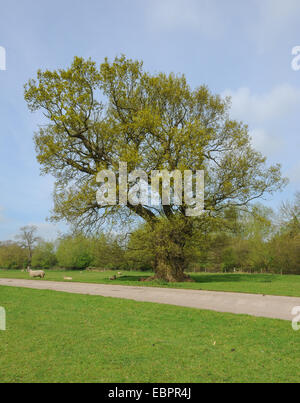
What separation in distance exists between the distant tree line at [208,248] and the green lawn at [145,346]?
1065 cm

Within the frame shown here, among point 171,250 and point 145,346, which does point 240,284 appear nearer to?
point 171,250

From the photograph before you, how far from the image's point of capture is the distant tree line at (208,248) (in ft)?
70.5

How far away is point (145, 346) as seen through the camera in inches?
254

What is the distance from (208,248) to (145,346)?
18381 millimetres

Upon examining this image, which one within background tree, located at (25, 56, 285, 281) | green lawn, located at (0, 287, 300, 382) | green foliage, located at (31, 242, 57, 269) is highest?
background tree, located at (25, 56, 285, 281)

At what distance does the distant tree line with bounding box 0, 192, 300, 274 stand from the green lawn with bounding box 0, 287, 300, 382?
10651 mm

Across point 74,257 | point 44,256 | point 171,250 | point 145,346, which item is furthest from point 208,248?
point 44,256

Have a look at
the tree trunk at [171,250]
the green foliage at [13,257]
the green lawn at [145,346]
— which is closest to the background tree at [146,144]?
the tree trunk at [171,250]

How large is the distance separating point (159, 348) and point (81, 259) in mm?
69145

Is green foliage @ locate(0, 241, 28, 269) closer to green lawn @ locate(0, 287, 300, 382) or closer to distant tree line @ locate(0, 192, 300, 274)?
distant tree line @ locate(0, 192, 300, 274)

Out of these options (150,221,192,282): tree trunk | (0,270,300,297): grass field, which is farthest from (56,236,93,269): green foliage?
(150,221,192,282): tree trunk

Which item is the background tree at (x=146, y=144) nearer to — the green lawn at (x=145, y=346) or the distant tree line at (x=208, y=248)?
the distant tree line at (x=208, y=248)

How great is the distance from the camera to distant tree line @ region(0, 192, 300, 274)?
21500mm
